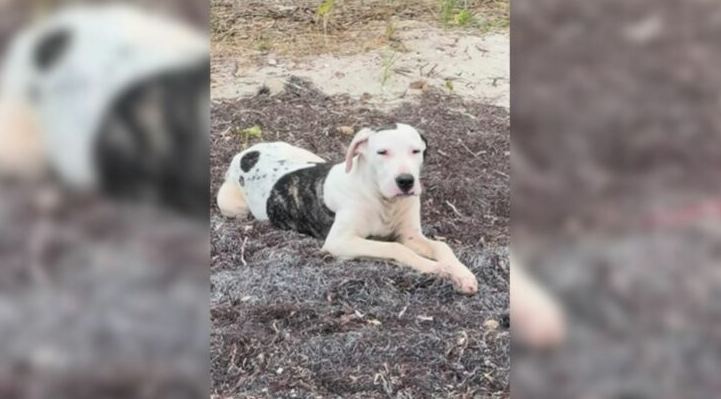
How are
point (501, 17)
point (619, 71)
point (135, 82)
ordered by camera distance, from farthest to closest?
point (619, 71) → point (501, 17) → point (135, 82)

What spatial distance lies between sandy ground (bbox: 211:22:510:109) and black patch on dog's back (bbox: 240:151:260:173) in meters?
0.15

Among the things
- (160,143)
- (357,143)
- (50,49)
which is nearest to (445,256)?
(357,143)

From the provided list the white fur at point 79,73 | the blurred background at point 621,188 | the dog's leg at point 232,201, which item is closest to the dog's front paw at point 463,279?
the blurred background at point 621,188

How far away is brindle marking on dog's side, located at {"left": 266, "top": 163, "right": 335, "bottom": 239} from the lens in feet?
7.12

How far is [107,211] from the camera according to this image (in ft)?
5.96

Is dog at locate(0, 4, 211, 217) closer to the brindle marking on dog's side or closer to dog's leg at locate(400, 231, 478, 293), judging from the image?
the brindle marking on dog's side

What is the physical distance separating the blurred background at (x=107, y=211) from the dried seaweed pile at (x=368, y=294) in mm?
134

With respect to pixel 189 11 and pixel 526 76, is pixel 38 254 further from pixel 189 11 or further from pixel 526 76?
pixel 526 76

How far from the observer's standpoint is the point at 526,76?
2.08m

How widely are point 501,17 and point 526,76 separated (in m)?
0.15

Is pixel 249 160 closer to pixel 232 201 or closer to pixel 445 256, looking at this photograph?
pixel 232 201

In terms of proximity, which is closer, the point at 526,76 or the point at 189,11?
the point at 189,11

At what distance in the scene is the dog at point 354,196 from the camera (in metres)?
2.06

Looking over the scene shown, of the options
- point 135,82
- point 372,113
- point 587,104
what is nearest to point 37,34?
point 135,82
